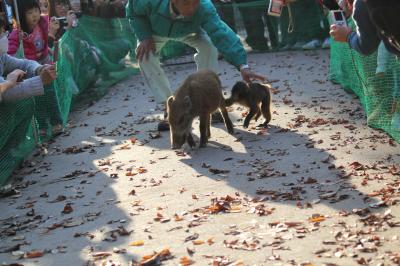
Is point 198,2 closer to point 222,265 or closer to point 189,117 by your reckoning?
point 189,117

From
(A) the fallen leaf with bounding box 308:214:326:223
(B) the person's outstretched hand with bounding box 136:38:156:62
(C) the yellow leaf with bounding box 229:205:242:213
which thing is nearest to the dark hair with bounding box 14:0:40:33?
(B) the person's outstretched hand with bounding box 136:38:156:62

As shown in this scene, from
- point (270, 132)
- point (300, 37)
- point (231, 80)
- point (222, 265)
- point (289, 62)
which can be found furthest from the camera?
point (300, 37)

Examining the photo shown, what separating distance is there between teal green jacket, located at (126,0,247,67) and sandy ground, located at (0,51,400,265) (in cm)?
109

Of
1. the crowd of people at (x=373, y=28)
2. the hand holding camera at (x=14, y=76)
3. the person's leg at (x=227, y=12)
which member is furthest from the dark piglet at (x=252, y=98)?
the person's leg at (x=227, y=12)

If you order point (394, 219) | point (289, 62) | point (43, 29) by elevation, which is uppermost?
point (43, 29)

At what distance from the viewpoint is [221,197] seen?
6301 mm

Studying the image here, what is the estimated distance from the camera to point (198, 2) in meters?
8.86

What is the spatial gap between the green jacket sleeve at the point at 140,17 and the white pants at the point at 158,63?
0.70 feet

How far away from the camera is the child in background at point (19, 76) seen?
729 centimetres

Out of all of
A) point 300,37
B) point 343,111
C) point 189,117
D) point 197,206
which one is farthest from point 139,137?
point 300,37

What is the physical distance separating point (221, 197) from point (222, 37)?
10.9 ft

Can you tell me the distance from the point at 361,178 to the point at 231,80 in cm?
768

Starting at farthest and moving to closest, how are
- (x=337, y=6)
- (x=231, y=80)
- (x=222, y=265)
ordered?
(x=231, y=80) → (x=337, y=6) → (x=222, y=265)

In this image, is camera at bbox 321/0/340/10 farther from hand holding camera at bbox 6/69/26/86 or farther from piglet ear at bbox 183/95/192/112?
hand holding camera at bbox 6/69/26/86
